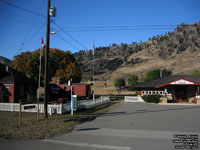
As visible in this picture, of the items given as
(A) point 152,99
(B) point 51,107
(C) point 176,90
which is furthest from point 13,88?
(C) point 176,90

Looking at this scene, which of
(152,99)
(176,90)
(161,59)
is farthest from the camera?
(161,59)

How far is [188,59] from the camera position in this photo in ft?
353

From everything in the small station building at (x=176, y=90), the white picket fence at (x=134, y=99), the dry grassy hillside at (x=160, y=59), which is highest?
the dry grassy hillside at (x=160, y=59)

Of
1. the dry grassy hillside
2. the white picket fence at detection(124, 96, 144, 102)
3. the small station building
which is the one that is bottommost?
the white picket fence at detection(124, 96, 144, 102)

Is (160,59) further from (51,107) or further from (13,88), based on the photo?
(51,107)

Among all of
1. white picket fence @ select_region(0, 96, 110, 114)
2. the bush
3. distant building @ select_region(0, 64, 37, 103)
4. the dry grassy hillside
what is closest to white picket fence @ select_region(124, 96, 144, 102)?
the bush

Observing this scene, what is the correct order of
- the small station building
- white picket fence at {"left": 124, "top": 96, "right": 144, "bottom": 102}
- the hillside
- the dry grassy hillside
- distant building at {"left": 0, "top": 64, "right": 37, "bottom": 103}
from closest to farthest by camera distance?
distant building at {"left": 0, "top": 64, "right": 37, "bottom": 103} → the small station building → white picket fence at {"left": 124, "top": 96, "right": 144, "bottom": 102} → the dry grassy hillside → the hillside

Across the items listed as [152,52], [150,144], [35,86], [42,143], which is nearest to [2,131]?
[42,143]

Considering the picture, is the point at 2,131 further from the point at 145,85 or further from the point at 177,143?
the point at 145,85

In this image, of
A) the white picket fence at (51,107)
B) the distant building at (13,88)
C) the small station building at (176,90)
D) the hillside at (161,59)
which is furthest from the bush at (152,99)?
the hillside at (161,59)

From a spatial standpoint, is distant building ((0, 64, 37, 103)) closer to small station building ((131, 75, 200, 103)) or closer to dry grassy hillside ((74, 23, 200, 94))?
small station building ((131, 75, 200, 103))

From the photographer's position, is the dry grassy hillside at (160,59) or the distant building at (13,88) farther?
the dry grassy hillside at (160,59)

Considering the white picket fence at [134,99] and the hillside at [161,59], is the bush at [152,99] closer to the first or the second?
the white picket fence at [134,99]

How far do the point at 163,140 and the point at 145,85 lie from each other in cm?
2600
